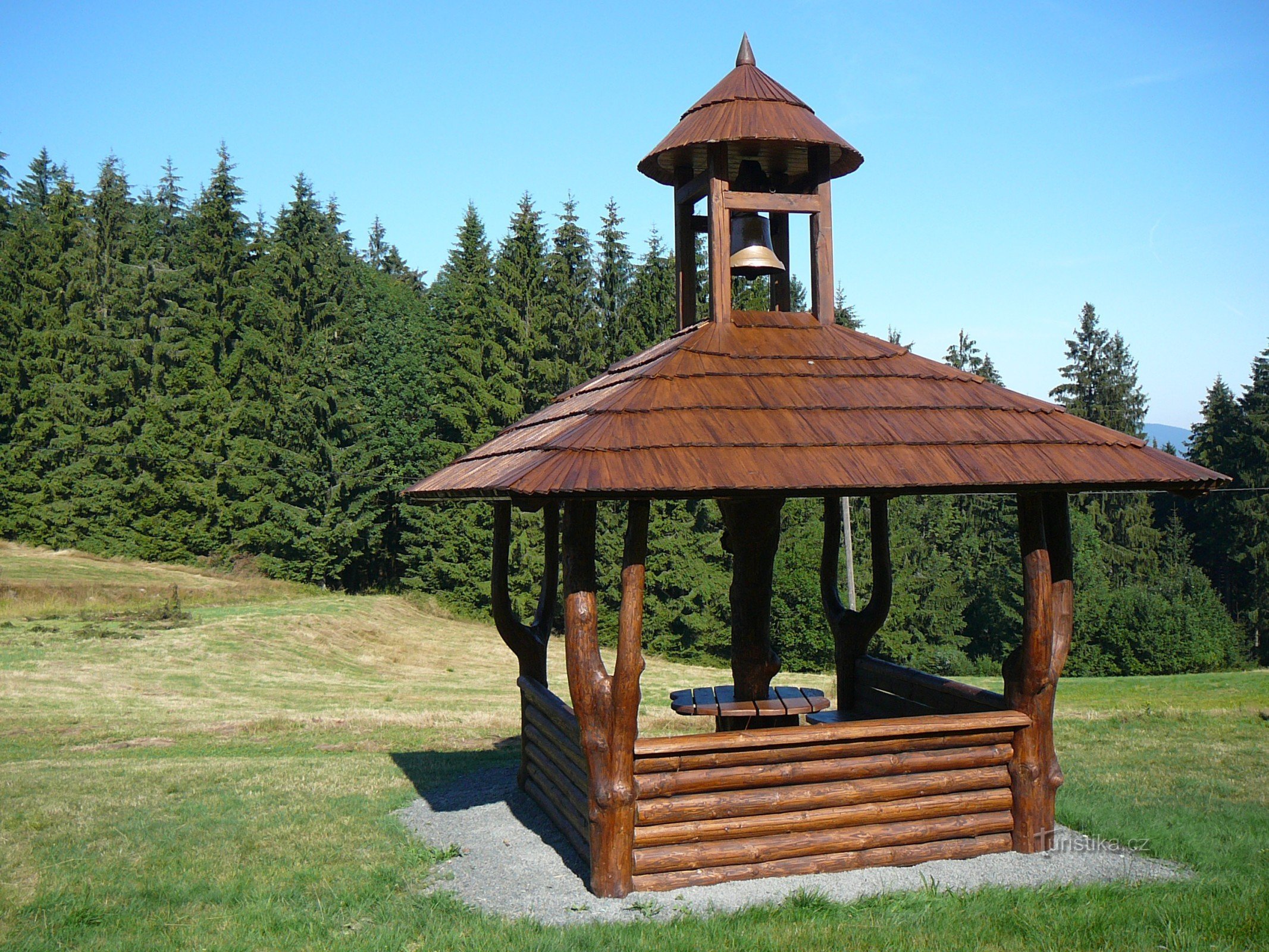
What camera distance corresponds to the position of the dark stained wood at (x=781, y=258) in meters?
8.38

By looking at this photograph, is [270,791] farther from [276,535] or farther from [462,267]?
[462,267]

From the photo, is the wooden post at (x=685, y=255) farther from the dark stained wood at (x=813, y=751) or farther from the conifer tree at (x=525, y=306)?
the conifer tree at (x=525, y=306)

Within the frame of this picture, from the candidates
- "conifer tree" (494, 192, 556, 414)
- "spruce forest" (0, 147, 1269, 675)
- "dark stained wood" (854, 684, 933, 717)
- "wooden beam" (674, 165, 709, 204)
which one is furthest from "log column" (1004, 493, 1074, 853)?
"conifer tree" (494, 192, 556, 414)

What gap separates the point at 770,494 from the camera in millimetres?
6246

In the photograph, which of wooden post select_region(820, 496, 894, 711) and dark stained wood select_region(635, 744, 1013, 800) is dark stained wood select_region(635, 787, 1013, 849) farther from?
wooden post select_region(820, 496, 894, 711)

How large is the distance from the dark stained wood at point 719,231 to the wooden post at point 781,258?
0.77m

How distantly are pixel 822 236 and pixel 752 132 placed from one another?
95 cm

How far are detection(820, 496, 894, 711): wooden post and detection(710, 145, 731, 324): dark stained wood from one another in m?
2.57

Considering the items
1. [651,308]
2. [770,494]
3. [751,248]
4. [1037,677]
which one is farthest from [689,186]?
[651,308]

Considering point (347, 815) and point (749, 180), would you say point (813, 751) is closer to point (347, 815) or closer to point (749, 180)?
point (347, 815)

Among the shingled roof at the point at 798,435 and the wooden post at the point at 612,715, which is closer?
the shingled roof at the point at 798,435

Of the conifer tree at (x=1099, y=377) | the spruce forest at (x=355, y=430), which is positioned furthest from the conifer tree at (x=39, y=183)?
the conifer tree at (x=1099, y=377)

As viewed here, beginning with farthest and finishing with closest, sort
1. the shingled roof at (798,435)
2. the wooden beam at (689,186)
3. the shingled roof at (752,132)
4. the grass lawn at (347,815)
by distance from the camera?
the wooden beam at (689,186) → the shingled roof at (752,132) → the shingled roof at (798,435) → the grass lawn at (347,815)

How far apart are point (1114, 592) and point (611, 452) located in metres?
39.5
